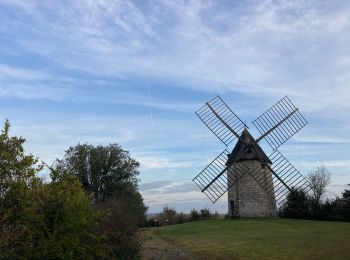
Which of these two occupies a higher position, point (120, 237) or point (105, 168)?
point (105, 168)

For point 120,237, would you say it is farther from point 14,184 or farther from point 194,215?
point 194,215

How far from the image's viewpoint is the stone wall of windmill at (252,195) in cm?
4447

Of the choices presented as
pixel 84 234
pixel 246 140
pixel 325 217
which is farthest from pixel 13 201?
pixel 325 217

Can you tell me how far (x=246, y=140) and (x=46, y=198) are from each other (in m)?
34.4

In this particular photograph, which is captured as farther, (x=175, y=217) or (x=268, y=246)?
(x=175, y=217)

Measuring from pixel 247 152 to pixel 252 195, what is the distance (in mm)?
4042

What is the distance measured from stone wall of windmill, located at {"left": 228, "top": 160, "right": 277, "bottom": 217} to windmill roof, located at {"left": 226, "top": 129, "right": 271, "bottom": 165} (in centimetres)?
49

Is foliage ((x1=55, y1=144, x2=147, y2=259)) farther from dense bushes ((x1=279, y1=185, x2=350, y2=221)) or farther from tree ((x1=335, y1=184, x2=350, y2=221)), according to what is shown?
tree ((x1=335, y1=184, x2=350, y2=221))

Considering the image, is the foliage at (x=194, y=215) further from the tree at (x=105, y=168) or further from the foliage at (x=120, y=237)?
the foliage at (x=120, y=237)

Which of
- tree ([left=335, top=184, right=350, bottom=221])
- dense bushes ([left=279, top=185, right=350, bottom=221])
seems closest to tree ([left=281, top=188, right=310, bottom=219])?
dense bushes ([left=279, top=185, right=350, bottom=221])

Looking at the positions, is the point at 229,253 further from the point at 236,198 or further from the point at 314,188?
the point at 314,188

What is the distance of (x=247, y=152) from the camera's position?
44344mm

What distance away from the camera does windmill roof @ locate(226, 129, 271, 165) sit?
44281 millimetres

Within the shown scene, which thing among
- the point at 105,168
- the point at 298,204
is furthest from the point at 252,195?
the point at 105,168
